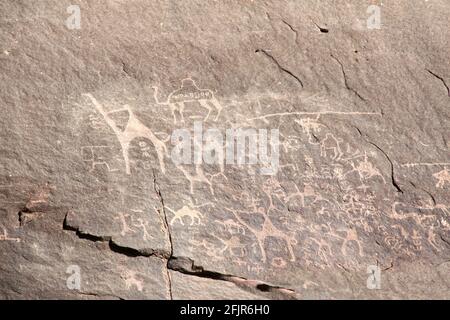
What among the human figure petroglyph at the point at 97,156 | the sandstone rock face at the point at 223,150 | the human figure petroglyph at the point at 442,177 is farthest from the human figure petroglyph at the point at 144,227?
the human figure petroglyph at the point at 442,177

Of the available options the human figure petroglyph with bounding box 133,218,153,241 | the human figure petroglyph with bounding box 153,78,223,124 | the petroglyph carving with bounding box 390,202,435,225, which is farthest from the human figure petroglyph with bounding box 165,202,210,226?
the petroglyph carving with bounding box 390,202,435,225

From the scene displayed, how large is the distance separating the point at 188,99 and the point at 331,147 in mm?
589

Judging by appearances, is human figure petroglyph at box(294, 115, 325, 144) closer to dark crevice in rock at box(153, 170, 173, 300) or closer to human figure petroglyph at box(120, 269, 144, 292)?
dark crevice in rock at box(153, 170, 173, 300)

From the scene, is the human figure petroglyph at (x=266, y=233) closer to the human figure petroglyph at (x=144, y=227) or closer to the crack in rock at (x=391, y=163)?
the human figure petroglyph at (x=144, y=227)

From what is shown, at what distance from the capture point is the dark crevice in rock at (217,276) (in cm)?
248

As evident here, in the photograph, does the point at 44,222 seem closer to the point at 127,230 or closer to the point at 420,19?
the point at 127,230

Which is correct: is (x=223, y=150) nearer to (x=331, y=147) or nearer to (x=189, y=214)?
(x=189, y=214)

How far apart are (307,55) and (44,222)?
1.22 meters

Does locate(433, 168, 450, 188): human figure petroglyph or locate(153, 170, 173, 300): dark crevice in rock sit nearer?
locate(153, 170, 173, 300): dark crevice in rock

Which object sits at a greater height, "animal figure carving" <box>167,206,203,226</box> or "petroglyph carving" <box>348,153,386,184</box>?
"petroglyph carving" <box>348,153,386,184</box>

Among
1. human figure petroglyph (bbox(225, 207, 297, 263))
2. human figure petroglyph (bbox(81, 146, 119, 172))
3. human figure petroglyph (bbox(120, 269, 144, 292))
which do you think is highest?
human figure petroglyph (bbox(81, 146, 119, 172))

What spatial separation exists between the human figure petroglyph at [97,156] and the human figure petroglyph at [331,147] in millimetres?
807

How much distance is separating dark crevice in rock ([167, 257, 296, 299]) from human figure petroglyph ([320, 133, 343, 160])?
0.54 m

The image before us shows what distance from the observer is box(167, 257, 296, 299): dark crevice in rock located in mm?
2484
